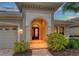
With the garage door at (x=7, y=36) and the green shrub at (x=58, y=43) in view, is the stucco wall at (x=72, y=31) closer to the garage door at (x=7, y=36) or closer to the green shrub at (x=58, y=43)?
the garage door at (x=7, y=36)

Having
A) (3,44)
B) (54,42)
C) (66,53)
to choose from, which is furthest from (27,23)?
(66,53)

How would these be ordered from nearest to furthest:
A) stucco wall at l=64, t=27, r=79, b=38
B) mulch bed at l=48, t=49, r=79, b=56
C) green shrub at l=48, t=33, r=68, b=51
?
mulch bed at l=48, t=49, r=79, b=56 → green shrub at l=48, t=33, r=68, b=51 → stucco wall at l=64, t=27, r=79, b=38

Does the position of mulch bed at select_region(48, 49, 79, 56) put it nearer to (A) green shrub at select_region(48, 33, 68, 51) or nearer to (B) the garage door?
(A) green shrub at select_region(48, 33, 68, 51)

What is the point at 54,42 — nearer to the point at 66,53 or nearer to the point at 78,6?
the point at 66,53

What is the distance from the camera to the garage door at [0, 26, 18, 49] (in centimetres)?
2013

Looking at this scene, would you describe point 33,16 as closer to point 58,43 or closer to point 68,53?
point 58,43

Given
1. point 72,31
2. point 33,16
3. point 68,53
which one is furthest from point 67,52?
point 72,31

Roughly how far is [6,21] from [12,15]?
2.89ft

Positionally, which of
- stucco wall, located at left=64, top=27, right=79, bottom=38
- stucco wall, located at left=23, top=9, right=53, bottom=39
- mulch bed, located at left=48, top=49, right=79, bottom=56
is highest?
stucco wall, located at left=23, top=9, right=53, bottom=39

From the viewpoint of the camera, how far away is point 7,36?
20.2 m

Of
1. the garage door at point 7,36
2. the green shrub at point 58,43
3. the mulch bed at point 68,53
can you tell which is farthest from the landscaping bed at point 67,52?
the garage door at point 7,36

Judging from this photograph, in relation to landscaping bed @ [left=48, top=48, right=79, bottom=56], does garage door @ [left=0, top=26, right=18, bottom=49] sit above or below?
above

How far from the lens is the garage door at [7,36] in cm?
2013

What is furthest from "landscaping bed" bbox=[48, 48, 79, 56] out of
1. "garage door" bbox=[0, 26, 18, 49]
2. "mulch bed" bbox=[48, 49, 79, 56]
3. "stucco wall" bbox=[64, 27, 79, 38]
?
"garage door" bbox=[0, 26, 18, 49]
